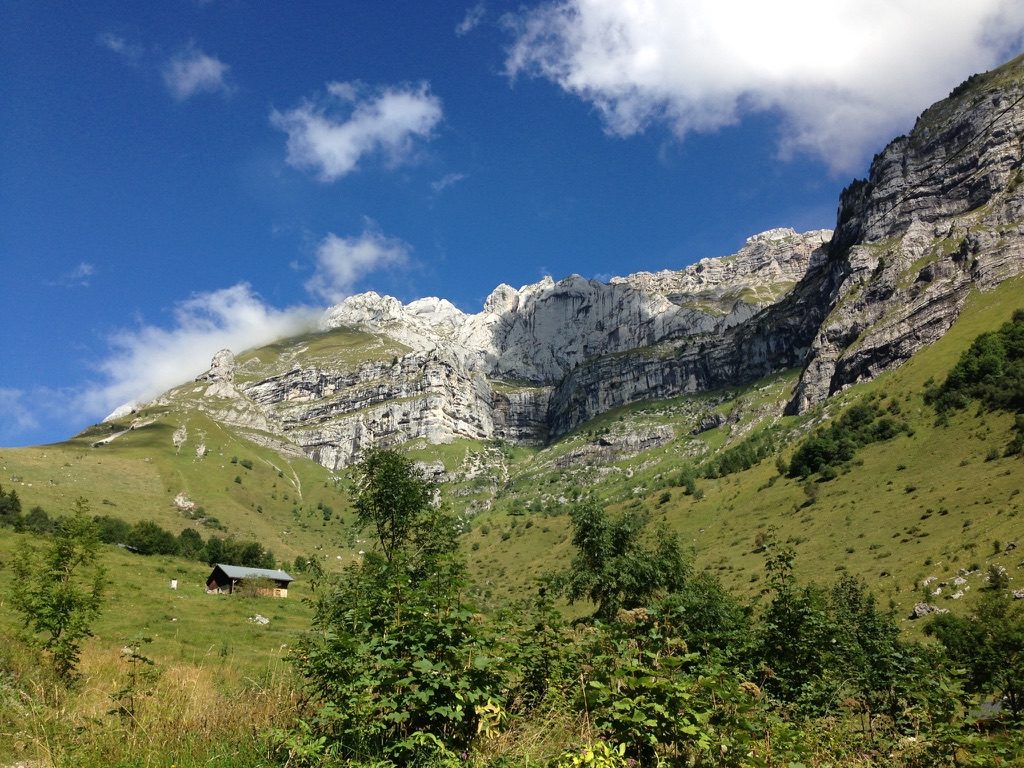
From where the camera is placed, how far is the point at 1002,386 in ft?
308

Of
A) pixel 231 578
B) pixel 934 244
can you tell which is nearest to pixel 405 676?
pixel 231 578

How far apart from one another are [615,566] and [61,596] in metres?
29.4

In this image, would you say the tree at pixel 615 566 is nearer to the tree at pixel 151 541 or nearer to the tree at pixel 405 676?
the tree at pixel 405 676

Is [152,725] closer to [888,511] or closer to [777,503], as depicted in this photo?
[888,511]

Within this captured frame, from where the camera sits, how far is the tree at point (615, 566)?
→ 116ft

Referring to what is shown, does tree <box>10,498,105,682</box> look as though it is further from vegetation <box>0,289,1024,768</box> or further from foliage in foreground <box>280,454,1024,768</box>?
foliage in foreground <box>280,454,1024,768</box>

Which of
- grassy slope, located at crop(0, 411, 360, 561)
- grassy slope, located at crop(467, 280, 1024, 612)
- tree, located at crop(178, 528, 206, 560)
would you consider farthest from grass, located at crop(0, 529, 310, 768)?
tree, located at crop(178, 528, 206, 560)

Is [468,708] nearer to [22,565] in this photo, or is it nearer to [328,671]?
[328,671]

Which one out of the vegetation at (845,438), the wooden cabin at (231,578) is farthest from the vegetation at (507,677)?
the vegetation at (845,438)

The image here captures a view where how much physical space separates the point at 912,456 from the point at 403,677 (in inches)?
4298

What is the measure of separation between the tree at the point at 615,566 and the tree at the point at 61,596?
957 inches

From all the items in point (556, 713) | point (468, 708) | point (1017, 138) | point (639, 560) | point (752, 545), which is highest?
point (1017, 138)

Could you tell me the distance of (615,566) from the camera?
36.5m

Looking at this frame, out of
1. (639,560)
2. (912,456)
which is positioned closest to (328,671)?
(639,560)
